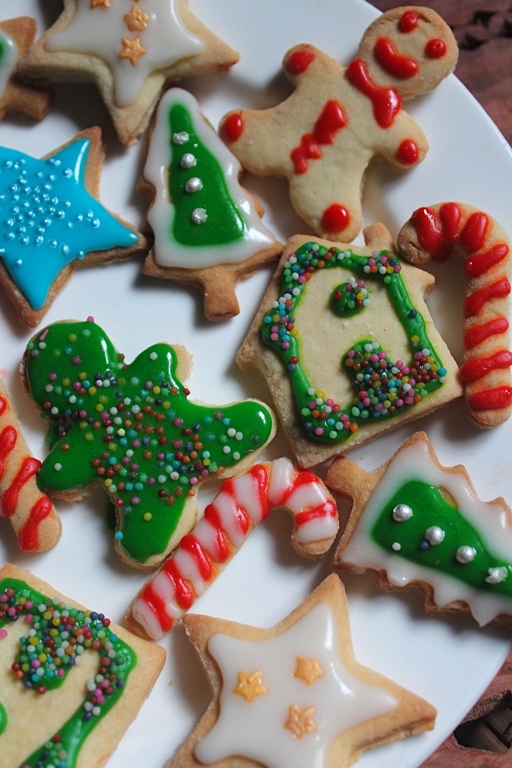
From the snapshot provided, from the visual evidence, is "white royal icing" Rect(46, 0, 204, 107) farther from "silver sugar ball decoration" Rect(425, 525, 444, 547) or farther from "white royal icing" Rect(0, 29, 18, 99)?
"silver sugar ball decoration" Rect(425, 525, 444, 547)

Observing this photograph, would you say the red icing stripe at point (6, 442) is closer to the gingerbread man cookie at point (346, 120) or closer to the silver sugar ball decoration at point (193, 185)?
the silver sugar ball decoration at point (193, 185)

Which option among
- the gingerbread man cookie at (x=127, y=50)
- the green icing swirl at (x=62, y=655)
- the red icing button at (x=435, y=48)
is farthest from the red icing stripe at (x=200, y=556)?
the red icing button at (x=435, y=48)

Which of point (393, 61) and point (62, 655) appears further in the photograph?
point (393, 61)

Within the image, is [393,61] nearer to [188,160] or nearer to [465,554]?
[188,160]

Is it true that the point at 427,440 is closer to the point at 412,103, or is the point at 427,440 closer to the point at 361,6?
the point at 412,103

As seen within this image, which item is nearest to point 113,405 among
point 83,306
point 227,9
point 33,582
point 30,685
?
point 83,306

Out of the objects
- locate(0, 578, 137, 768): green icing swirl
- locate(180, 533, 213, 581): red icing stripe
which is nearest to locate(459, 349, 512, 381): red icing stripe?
locate(180, 533, 213, 581): red icing stripe

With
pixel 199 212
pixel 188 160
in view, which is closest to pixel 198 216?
pixel 199 212
